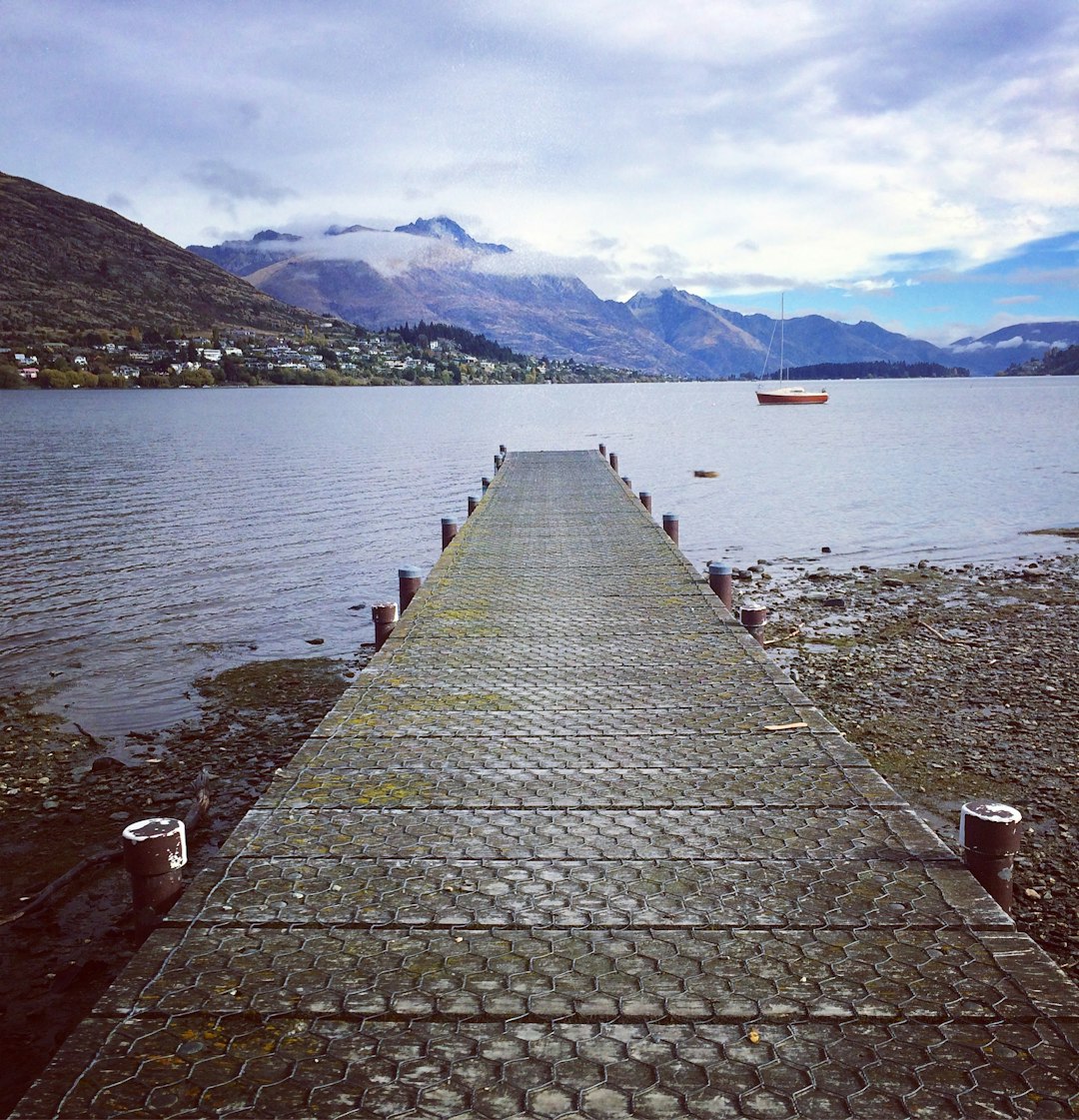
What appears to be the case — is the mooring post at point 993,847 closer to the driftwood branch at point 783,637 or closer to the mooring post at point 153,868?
the mooring post at point 153,868

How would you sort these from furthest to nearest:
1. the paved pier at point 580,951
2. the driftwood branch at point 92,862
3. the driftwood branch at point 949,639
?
the driftwood branch at point 949,639 → the driftwood branch at point 92,862 → the paved pier at point 580,951

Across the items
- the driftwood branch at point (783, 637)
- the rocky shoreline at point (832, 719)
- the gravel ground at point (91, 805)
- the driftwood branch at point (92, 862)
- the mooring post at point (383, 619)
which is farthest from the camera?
the driftwood branch at point (783, 637)

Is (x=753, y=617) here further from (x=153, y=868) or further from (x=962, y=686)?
(x=153, y=868)

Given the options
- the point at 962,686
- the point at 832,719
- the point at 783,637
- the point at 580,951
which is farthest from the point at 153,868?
the point at 783,637

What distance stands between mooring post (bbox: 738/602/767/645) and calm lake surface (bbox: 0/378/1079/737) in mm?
7895

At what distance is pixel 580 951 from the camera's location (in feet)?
15.0

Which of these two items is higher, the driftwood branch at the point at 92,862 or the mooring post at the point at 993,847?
the mooring post at the point at 993,847

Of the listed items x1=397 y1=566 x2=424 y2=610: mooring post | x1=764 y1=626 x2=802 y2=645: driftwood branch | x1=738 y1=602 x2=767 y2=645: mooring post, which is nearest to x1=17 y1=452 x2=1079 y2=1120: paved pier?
x1=738 y1=602 x2=767 y2=645: mooring post

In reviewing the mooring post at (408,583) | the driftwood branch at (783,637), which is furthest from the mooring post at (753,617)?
the mooring post at (408,583)

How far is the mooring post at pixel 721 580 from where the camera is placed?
13.3 m

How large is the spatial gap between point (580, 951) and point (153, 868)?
A: 2.40m

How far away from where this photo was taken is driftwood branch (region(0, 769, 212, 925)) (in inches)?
308

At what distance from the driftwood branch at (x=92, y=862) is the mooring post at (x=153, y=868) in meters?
3.32

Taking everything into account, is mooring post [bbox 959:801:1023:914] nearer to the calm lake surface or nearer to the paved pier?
the paved pier
